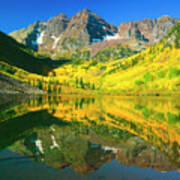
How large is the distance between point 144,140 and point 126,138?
253cm

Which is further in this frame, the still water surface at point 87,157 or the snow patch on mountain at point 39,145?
the snow patch on mountain at point 39,145

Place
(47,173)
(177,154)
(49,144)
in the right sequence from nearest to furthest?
A: (47,173), (177,154), (49,144)

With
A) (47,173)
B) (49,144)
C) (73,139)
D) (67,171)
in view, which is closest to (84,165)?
(67,171)

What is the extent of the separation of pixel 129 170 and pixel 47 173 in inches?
268

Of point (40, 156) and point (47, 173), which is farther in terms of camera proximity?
point (40, 156)

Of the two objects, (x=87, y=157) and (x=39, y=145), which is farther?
(x=39, y=145)

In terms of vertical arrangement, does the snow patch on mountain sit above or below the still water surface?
above

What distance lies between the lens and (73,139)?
1036 inches

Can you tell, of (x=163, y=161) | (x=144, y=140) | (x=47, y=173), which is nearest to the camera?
(x=47, y=173)

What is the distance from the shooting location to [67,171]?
15375mm

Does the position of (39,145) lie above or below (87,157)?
above

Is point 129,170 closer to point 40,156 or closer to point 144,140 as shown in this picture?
point 40,156

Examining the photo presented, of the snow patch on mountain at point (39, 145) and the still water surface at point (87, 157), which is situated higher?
A: the snow patch on mountain at point (39, 145)

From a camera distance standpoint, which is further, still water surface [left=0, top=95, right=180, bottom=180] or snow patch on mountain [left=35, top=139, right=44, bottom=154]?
snow patch on mountain [left=35, top=139, right=44, bottom=154]
